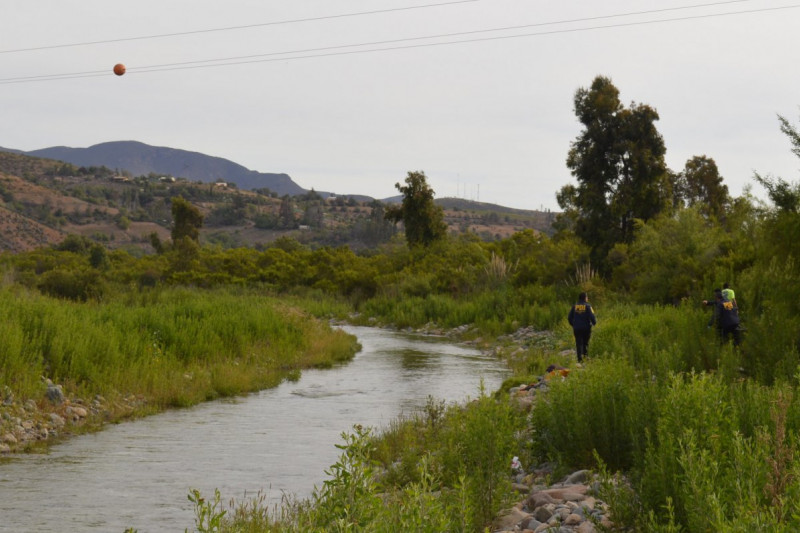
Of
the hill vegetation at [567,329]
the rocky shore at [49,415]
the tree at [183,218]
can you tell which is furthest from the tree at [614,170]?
the tree at [183,218]

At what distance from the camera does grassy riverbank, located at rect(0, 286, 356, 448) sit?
15156 mm

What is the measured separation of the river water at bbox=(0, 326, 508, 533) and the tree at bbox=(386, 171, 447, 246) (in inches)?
1584

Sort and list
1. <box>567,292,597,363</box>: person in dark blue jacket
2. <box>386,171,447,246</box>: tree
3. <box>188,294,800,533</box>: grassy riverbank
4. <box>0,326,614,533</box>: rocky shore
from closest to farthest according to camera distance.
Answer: <box>188,294,800,533</box>: grassy riverbank → <box>0,326,614,533</box>: rocky shore → <box>567,292,597,363</box>: person in dark blue jacket → <box>386,171,447,246</box>: tree

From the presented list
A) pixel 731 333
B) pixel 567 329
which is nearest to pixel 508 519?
pixel 731 333

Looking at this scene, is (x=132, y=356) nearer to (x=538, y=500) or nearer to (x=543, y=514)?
(x=538, y=500)

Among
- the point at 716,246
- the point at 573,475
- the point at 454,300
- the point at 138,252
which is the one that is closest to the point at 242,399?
the point at 573,475

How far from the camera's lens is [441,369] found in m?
23.6

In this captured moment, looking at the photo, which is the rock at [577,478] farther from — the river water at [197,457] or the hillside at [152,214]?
the hillside at [152,214]

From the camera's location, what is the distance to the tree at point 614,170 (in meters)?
37.4

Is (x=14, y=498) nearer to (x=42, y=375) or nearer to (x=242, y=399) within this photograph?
(x=42, y=375)

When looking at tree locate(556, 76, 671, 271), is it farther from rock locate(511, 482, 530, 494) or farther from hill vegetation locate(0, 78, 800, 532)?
rock locate(511, 482, 530, 494)

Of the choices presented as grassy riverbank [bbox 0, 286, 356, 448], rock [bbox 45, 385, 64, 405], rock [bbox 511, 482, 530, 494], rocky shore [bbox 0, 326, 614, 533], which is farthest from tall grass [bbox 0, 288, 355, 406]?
rock [bbox 511, 482, 530, 494]

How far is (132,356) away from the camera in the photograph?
18312 millimetres

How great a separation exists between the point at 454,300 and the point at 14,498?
34622 mm
